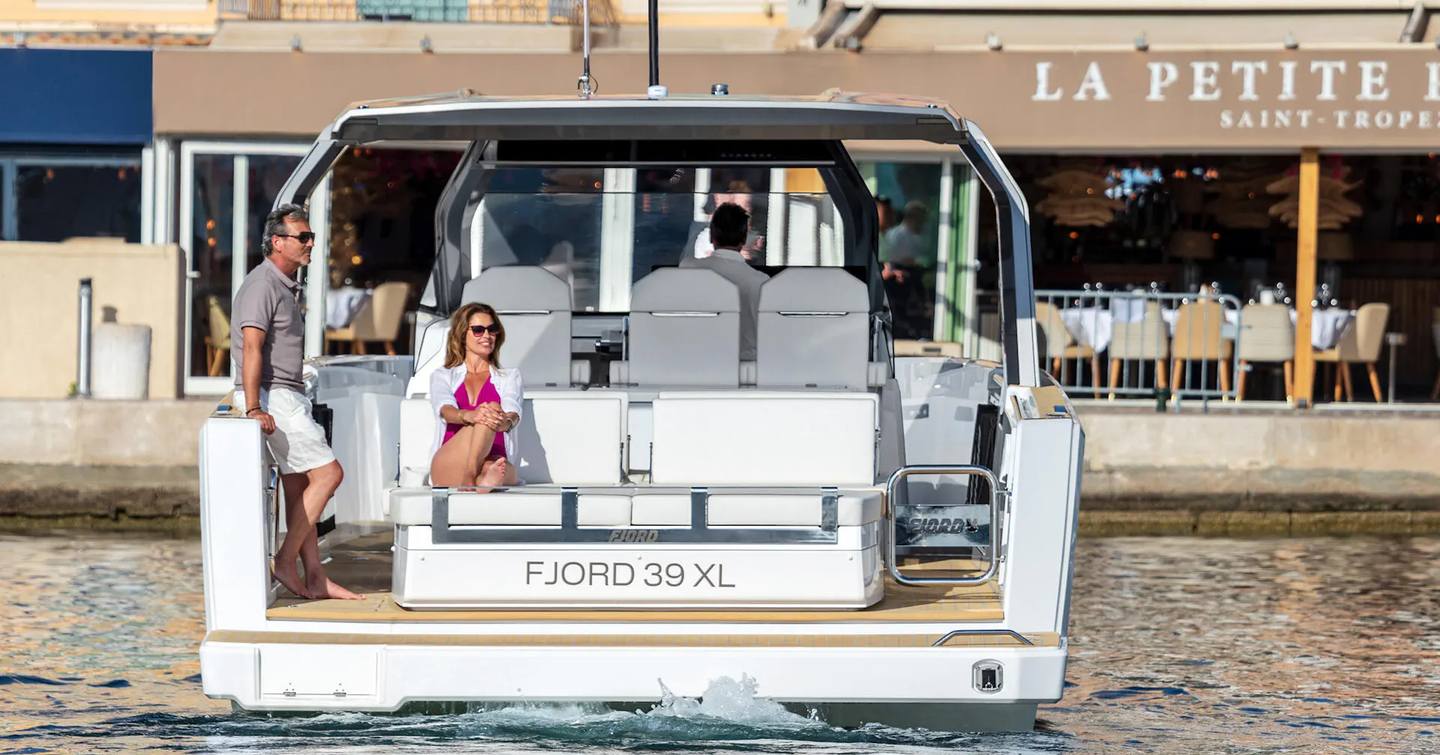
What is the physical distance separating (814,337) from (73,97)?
1251cm

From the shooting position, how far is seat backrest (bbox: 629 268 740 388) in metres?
8.69

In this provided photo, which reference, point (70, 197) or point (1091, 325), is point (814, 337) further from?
point (70, 197)

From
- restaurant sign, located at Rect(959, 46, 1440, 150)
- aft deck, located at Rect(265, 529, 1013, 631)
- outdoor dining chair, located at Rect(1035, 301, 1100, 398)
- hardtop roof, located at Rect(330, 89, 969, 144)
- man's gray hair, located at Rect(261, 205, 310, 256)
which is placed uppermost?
restaurant sign, located at Rect(959, 46, 1440, 150)

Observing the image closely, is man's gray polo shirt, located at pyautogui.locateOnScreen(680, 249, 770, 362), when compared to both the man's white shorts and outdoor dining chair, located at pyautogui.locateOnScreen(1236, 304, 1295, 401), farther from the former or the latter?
Result: outdoor dining chair, located at pyautogui.locateOnScreen(1236, 304, 1295, 401)

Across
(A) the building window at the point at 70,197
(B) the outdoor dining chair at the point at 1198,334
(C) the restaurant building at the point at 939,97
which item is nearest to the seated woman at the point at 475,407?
(B) the outdoor dining chair at the point at 1198,334

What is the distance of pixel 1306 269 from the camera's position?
18016mm

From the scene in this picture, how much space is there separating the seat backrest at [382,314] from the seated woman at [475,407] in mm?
11597

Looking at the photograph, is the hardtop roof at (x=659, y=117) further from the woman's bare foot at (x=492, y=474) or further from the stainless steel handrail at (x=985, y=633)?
the stainless steel handrail at (x=985, y=633)

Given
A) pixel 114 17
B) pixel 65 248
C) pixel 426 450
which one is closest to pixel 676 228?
pixel 426 450

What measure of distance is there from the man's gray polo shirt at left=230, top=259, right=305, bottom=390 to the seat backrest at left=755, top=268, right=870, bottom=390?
186 cm

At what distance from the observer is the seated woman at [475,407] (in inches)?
289

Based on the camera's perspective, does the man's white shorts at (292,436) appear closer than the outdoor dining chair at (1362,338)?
Yes

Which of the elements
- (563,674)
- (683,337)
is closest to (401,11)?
(683,337)

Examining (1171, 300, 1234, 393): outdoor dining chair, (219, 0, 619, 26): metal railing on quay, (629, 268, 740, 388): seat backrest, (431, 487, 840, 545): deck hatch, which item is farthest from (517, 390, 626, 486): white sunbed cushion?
(219, 0, 619, 26): metal railing on quay
